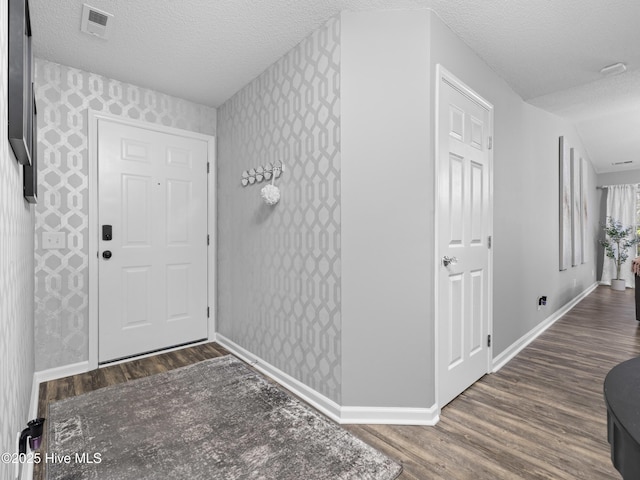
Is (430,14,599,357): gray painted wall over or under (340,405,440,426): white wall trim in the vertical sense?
over

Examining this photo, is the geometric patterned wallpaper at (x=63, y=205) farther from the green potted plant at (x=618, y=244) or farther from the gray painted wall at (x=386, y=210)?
the green potted plant at (x=618, y=244)

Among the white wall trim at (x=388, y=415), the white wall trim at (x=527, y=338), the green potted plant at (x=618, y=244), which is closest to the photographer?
the white wall trim at (x=388, y=415)

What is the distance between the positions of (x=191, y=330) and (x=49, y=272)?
1275 mm

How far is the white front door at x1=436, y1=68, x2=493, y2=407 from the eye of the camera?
6.68 feet

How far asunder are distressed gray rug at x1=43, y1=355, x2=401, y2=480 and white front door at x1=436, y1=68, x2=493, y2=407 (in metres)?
0.78

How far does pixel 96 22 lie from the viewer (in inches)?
81.1

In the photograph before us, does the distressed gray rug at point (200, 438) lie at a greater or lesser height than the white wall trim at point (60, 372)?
lesser

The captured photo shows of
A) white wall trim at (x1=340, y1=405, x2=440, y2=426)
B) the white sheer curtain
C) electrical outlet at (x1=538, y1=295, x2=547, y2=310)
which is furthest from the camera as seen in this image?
the white sheer curtain

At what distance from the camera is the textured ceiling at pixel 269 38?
1921 millimetres

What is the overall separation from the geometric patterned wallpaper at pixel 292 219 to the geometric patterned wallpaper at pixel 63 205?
1.15 meters

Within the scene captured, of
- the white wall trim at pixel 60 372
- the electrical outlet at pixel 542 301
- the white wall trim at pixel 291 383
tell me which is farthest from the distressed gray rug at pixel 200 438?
the electrical outlet at pixel 542 301

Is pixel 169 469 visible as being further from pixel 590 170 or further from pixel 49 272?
pixel 590 170

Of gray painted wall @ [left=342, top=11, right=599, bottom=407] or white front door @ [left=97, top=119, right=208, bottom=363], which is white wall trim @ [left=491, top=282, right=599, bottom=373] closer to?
gray painted wall @ [left=342, top=11, right=599, bottom=407]

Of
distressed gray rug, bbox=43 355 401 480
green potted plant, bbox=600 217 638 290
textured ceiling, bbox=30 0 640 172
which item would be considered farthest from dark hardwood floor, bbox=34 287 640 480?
green potted plant, bbox=600 217 638 290
